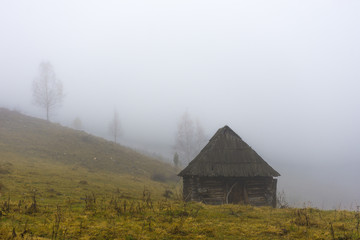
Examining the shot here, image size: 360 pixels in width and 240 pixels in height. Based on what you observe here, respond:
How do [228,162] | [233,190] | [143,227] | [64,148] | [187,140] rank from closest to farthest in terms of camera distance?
[143,227], [228,162], [233,190], [64,148], [187,140]

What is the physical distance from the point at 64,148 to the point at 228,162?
33.3m

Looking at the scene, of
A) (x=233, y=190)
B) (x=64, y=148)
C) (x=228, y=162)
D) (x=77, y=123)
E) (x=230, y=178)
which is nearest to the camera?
(x=228, y=162)

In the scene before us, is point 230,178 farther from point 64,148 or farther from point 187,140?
point 187,140

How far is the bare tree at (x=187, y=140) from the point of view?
55.8 m

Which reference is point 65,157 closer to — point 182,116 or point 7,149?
point 7,149

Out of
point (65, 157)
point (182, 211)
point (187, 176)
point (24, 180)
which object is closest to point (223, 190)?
point (187, 176)

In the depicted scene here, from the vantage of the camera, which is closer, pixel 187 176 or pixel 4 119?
pixel 187 176

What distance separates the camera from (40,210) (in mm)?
9594

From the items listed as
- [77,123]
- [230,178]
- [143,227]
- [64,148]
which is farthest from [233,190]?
[77,123]

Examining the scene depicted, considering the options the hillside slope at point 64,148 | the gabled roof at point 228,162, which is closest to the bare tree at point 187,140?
the hillside slope at point 64,148

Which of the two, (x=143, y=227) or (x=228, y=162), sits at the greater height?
(x=228, y=162)

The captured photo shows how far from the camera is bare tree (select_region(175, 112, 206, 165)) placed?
183ft

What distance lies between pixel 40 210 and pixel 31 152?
3182 centimetres

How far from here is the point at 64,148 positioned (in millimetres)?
42219
